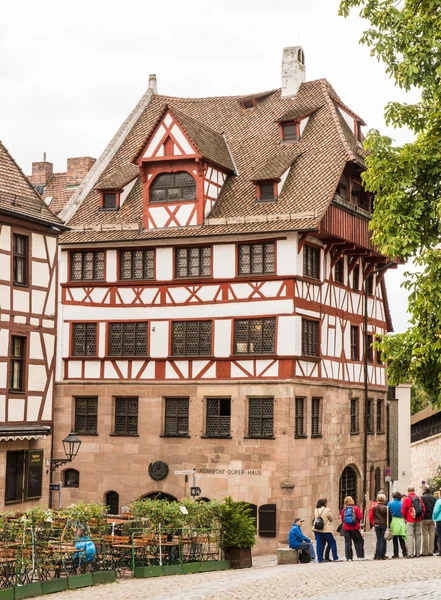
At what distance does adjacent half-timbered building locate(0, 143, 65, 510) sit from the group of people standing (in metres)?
7.59

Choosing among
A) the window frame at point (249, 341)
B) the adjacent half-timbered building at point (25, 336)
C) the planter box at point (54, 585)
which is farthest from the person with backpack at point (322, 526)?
the window frame at point (249, 341)

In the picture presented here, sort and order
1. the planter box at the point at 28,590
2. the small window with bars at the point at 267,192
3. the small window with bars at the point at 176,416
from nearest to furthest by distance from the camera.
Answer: the planter box at the point at 28,590 < the small window with bars at the point at 176,416 < the small window with bars at the point at 267,192

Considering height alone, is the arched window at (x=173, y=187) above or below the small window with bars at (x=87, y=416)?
above

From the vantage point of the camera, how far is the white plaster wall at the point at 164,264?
1443 inches

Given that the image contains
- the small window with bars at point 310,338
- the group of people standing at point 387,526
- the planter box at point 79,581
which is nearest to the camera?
the planter box at point 79,581

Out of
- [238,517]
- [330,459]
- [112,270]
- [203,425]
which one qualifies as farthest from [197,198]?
[238,517]

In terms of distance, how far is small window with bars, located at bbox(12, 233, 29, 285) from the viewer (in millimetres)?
28391

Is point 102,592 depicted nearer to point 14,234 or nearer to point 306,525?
point 14,234

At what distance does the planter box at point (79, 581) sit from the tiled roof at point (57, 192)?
23.3 metres

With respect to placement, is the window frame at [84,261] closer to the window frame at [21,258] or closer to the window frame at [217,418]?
the window frame at [217,418]

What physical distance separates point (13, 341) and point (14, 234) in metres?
2.81

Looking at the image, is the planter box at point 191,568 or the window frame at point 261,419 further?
the window frame at point 261,419

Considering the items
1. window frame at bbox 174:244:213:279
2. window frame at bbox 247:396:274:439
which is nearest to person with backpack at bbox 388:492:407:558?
window frame at bbox 247:396:274:439

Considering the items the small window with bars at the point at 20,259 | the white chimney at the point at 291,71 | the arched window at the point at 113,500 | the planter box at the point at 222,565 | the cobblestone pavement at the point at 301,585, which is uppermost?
the white chimney at the point at 291,71
